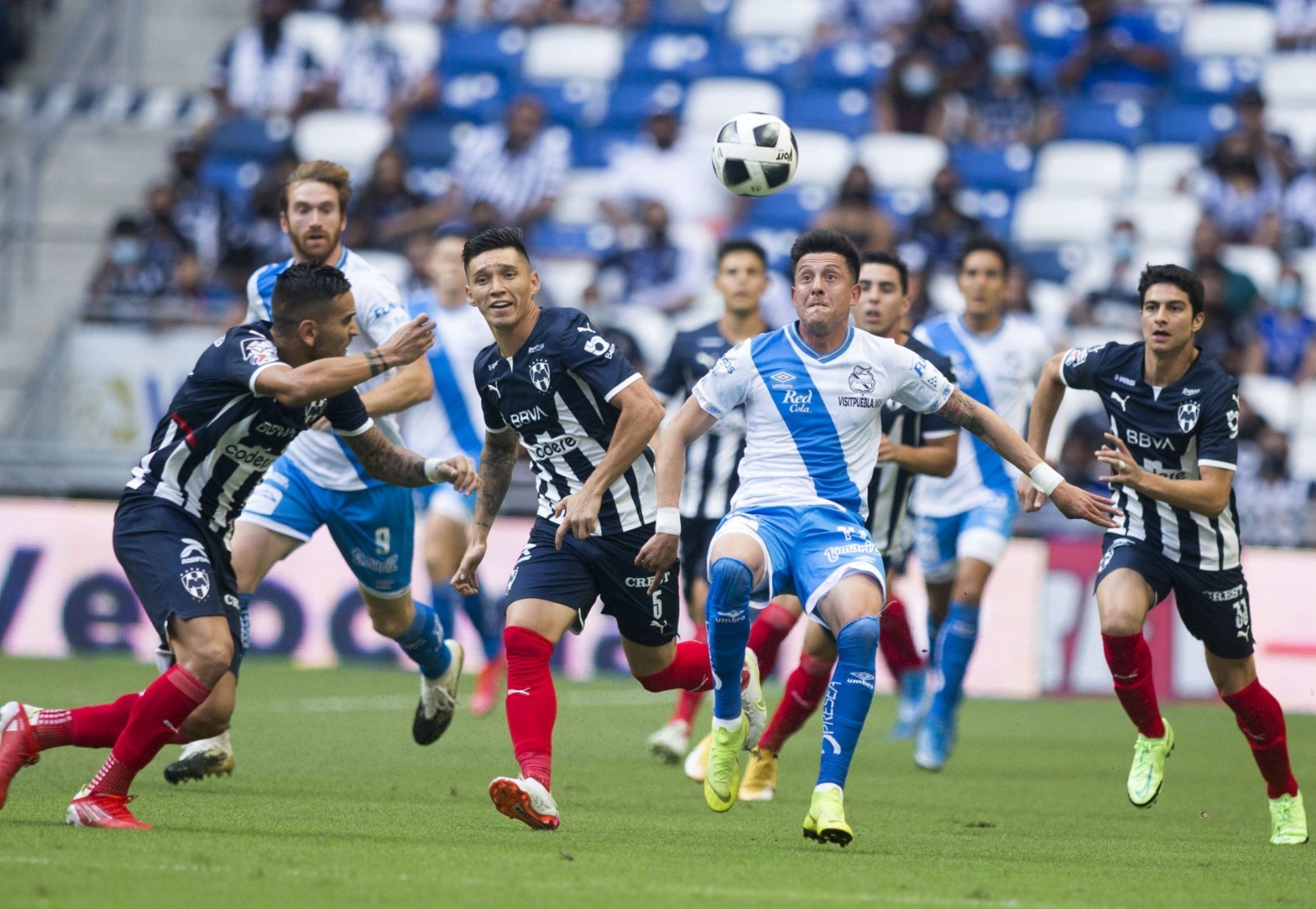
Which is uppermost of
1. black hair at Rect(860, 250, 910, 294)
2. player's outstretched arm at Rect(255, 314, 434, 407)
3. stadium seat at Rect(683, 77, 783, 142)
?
stadium seat at Rect(683, 77, 783, 142)

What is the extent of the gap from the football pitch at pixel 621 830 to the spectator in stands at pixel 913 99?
328 inches


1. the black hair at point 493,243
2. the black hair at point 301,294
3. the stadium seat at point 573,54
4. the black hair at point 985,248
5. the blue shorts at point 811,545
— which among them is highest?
the stadium seat at point 573,54

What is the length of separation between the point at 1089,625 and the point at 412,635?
6.84 m

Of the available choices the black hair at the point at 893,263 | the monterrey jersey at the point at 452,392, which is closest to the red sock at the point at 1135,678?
the black hair at the point at 893,263

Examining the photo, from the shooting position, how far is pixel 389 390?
881 cm

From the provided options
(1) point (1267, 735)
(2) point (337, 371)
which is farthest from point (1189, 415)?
(2) point (337, 371)

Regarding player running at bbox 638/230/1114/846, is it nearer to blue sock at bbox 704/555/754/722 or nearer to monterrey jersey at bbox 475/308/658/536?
blue sock at bbox 704/555/754/722

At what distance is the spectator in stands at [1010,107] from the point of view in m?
19.0

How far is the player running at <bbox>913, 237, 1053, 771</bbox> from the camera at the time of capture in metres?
10.7

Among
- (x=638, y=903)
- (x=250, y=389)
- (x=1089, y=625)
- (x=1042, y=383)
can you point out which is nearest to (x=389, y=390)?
(x=250, y=389)

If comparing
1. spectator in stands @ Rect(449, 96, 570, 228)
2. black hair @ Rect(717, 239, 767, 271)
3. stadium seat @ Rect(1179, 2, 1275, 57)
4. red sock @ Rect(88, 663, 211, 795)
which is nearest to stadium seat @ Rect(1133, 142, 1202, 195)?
stadium seat @ Rect(1179, 2, 1275, 57)

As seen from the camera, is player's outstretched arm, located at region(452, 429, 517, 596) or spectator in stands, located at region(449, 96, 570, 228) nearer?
player's outstretched arm, located at region(452, 429, 517, 596)

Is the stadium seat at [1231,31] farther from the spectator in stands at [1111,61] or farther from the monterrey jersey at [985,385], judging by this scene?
the monterrey jersey at [985,385]

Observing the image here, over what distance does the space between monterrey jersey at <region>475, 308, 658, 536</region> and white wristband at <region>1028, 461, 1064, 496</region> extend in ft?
5.09
